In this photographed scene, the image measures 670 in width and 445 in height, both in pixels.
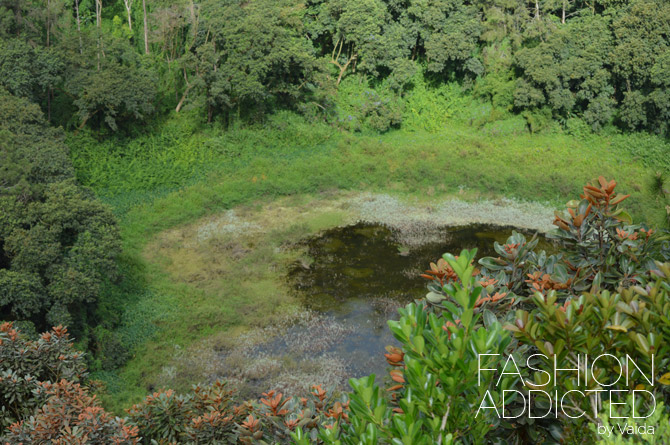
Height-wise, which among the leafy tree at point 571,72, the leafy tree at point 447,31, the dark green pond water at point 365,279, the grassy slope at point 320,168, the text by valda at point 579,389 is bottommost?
the dark green pond water at point 365,279

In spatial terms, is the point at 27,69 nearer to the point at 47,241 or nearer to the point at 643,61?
the point at 47,241

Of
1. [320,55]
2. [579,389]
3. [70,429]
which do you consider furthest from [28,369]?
[320,55]

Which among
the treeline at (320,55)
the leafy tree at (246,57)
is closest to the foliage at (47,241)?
the treeline at (320,55)

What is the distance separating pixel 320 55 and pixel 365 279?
11.0 metres

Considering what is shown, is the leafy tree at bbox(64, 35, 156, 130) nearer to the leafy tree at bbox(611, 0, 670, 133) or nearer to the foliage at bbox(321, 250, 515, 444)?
the leafy tree at bbox(611, 0, 670, 133)

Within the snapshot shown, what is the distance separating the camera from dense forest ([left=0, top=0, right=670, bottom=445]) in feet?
10.1

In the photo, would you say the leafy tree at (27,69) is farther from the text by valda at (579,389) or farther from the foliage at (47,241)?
the text by valda at (579,389)

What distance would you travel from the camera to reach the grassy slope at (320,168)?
15.4 m

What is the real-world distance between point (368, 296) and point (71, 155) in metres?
8.61

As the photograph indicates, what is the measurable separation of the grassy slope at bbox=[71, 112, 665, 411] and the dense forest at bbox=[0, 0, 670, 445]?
68 mm

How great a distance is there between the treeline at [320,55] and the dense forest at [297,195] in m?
0.07

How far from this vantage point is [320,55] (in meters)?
21.2

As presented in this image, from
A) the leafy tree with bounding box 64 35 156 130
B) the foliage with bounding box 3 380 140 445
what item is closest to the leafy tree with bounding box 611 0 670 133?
the leafy tree with bounding box 64 35 156 130

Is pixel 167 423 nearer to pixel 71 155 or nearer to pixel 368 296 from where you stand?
pixel 368 296
